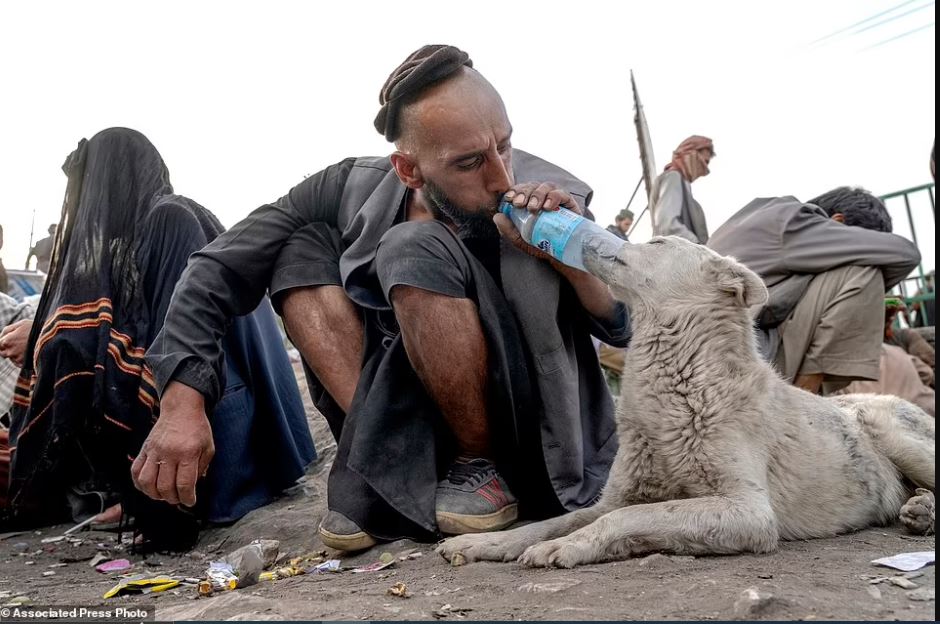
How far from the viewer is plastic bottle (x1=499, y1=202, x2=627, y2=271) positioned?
9.53ft

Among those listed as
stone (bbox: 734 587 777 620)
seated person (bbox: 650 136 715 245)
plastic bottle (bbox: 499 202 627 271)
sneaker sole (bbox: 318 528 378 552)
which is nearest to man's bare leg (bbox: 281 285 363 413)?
sneaker sole (bbox: 318 528 378 552)

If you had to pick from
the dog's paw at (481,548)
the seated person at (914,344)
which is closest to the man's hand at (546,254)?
the dog's paw at (481,548)

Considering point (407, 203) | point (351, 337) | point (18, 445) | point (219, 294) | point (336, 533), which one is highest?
point (407, 203)

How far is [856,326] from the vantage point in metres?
5.37

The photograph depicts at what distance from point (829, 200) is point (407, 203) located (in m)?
4.24

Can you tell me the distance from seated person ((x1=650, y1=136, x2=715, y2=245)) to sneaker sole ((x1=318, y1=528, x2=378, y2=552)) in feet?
15.2

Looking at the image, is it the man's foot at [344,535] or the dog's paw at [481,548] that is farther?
the man's foot at [344,535]

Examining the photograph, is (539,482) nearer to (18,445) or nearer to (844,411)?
(844,411)

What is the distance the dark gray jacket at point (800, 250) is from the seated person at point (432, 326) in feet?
8.70

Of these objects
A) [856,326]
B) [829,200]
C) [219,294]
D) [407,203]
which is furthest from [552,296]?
[829,200]

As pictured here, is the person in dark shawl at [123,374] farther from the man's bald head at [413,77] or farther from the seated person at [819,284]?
the seated person at [819,284]

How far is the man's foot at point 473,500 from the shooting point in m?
2.87

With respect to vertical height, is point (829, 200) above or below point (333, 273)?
above

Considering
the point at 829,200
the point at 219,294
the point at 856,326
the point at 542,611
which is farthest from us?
the point at 829,200
